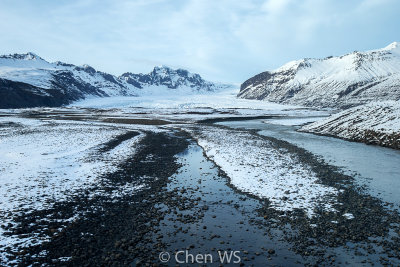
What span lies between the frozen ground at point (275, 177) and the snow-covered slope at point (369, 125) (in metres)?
18.4

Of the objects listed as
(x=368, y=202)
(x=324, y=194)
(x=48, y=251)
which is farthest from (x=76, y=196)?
(x=368, y=202)

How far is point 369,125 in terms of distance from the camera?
47.2m

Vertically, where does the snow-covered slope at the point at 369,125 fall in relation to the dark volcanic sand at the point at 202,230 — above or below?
above

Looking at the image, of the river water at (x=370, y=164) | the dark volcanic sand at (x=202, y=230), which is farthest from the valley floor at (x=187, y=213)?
the river water at (x=370, y=164)

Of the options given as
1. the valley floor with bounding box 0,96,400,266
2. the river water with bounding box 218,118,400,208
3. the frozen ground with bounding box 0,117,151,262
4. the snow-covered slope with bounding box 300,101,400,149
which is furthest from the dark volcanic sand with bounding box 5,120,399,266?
the snow-covered slope with bounding box 300,101,400,149

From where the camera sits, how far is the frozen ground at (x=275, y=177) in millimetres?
17766

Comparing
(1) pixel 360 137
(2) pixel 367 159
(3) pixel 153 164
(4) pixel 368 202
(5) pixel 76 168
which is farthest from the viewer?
(1) pixel 360 137

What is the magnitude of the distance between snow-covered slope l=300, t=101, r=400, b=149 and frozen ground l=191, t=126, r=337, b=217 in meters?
18.4

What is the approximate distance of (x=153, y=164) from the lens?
2820 cm

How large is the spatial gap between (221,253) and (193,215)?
13.7 feet

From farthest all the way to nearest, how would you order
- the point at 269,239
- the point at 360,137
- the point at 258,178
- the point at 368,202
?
the point at 360,137 → the point at 258,178 → the point at 368,202 → the point at 269,239

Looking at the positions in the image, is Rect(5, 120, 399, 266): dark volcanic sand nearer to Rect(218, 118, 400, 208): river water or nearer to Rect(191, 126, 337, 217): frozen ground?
Rect(191, 126, 337, 217): frozen ground

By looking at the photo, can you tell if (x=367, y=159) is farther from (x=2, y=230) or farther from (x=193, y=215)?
(x=2, y=230)

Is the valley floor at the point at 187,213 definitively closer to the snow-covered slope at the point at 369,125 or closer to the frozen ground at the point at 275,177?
the frozen ground at the point at 275,177
